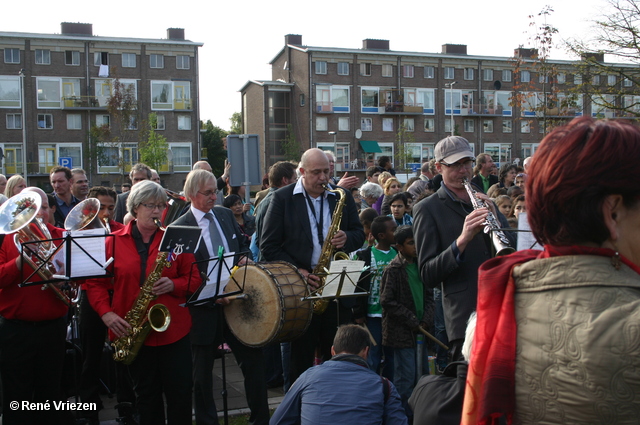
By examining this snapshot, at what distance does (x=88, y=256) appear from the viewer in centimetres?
484

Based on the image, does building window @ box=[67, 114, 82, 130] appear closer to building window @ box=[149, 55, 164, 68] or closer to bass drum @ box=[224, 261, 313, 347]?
building window @ box=[149, 55, 164, 68]

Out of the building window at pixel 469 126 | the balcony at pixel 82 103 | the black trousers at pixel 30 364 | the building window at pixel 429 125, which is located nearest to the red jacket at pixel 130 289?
the black trousers at pixel 30 364

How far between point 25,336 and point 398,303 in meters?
3.53

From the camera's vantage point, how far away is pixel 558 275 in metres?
1.68

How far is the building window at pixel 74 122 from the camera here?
57094 mm

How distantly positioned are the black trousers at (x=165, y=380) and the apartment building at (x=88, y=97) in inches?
1956

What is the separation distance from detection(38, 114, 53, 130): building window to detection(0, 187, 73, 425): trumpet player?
56034 millimetres

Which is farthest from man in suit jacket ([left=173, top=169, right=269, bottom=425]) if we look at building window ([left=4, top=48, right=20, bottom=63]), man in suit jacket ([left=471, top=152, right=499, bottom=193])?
building window ([left=4, top=48, right=20, bottom=63])

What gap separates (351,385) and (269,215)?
2430 millimetres

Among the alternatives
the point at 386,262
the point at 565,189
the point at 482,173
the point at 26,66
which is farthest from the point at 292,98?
the point at 565,189

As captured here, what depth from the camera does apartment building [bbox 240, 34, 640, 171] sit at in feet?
205

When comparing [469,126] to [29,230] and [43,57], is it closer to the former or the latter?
[43,57]

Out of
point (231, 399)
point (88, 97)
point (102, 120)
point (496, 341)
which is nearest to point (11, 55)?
point (88, 97)

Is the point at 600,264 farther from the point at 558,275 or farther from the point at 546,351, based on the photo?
the point at 546,351
